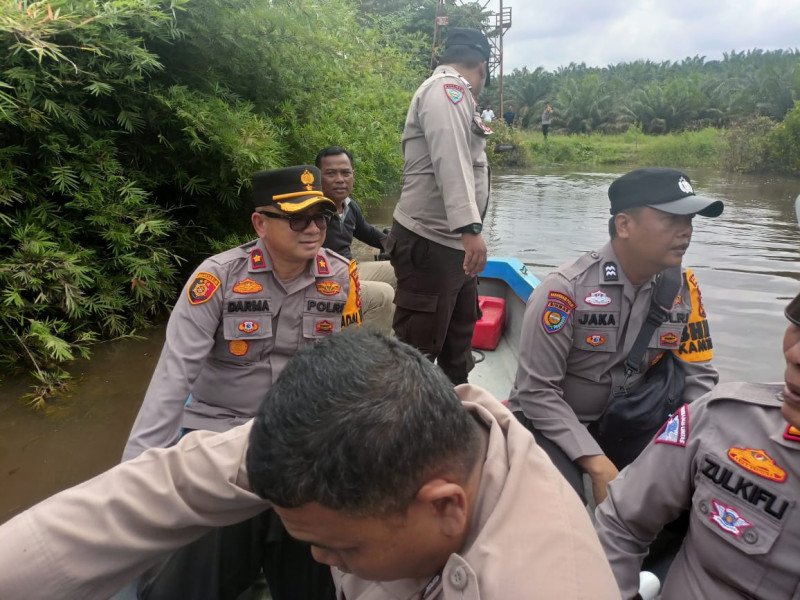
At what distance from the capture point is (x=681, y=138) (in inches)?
927

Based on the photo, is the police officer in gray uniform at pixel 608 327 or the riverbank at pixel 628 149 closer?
the police officer in gray uniform at pixel 608 327

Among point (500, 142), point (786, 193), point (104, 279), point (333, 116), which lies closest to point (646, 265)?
point (104, 279)

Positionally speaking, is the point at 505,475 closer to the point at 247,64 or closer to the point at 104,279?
the point at 104,279

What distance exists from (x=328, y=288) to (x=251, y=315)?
12.8 inches

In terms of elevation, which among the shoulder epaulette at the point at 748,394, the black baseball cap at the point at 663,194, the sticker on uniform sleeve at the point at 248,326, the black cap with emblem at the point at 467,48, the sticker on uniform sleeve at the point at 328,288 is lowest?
the sticker on uniform sleeve at the point at 248,326

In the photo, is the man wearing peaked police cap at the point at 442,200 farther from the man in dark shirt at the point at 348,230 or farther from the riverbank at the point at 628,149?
the riverbank at the point at 628,149

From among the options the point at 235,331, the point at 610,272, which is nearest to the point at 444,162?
the point at 610,272

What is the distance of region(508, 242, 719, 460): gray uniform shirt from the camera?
1903mm

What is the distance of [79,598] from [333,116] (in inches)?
213

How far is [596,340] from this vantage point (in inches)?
76.0

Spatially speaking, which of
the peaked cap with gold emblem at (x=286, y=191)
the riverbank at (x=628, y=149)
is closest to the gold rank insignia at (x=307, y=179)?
the peaked cap with gold emblem at (x=286, y=191)

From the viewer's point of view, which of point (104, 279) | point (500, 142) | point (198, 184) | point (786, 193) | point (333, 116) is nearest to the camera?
point (104, 279)

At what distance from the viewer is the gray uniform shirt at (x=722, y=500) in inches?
41.1

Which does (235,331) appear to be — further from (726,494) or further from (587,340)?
(726,494)
